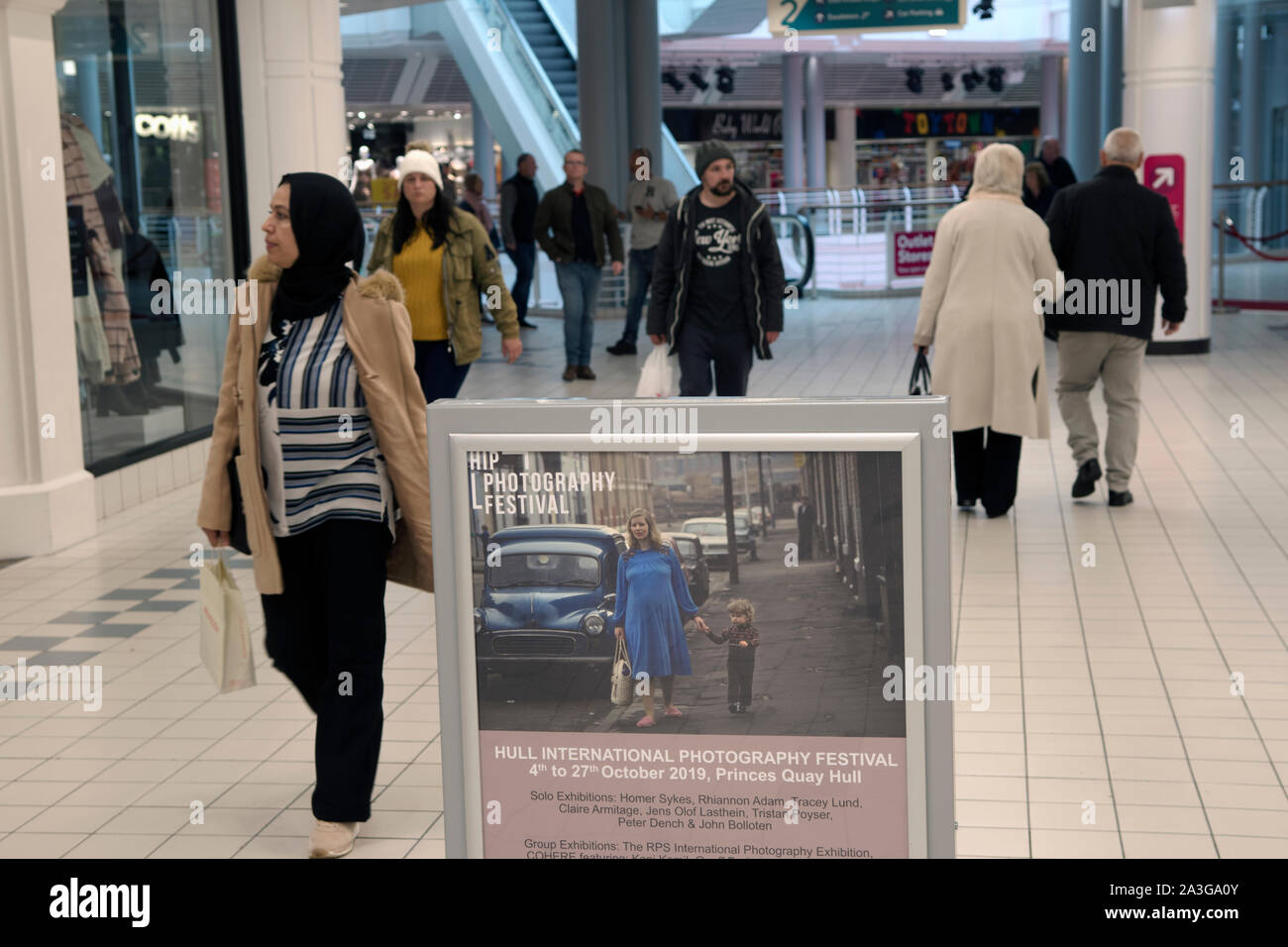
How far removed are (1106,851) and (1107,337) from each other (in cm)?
385

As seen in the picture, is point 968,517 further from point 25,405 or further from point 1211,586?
point 25,405

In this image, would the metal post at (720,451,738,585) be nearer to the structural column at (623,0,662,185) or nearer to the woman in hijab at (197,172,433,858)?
the woman in hijab at (197,172,433,858)

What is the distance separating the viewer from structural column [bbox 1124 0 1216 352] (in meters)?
11.5

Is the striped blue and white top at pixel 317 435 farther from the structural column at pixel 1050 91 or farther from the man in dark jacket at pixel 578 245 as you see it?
the structural column at pixel 1050 91

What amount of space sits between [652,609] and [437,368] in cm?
471

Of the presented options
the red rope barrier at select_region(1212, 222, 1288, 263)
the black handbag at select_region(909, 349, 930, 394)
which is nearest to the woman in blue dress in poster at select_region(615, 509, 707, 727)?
the black handbag at select_region(909, 349, 930, 394)

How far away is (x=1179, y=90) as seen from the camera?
11.5 metres

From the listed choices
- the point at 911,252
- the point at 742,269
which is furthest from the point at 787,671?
the point at 911,252

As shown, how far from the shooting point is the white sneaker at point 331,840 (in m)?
3.43

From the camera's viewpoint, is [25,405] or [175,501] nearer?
[25,405]

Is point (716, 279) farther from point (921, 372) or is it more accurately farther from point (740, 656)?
point (740, 656)
